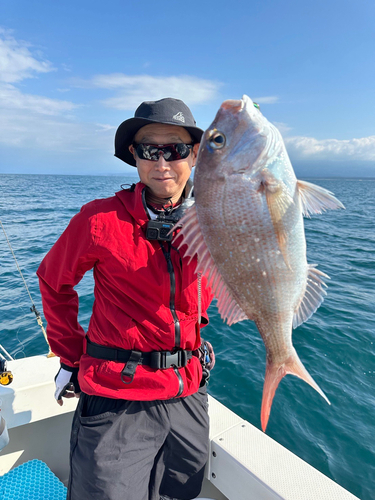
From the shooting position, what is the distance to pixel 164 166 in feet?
7.34

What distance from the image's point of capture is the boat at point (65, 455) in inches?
96.3

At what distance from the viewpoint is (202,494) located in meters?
3.20

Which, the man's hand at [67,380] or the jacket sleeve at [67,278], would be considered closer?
the jacket sleeve at [67,278]

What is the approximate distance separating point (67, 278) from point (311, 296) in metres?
1.63

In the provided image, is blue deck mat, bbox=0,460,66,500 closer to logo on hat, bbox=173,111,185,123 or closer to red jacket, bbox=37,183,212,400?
red jacket, bbox=37,183,212,400

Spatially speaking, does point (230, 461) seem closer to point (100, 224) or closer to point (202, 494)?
point (202, 494)

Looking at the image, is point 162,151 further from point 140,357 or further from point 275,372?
point 275,372

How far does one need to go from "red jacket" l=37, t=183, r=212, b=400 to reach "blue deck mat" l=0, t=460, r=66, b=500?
1.64 m

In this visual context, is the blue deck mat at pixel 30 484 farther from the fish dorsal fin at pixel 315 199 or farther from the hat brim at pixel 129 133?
the fish dorsal fin at pixel 315 199

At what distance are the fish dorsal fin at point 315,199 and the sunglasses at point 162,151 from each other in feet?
3.12

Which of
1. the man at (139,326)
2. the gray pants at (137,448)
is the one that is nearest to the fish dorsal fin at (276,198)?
the man at (139,326)

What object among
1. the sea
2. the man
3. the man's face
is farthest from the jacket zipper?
the sea

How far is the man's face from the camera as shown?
2.26 metres

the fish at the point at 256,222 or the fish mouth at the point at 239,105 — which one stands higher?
the fish mouth at the point at 239,105
